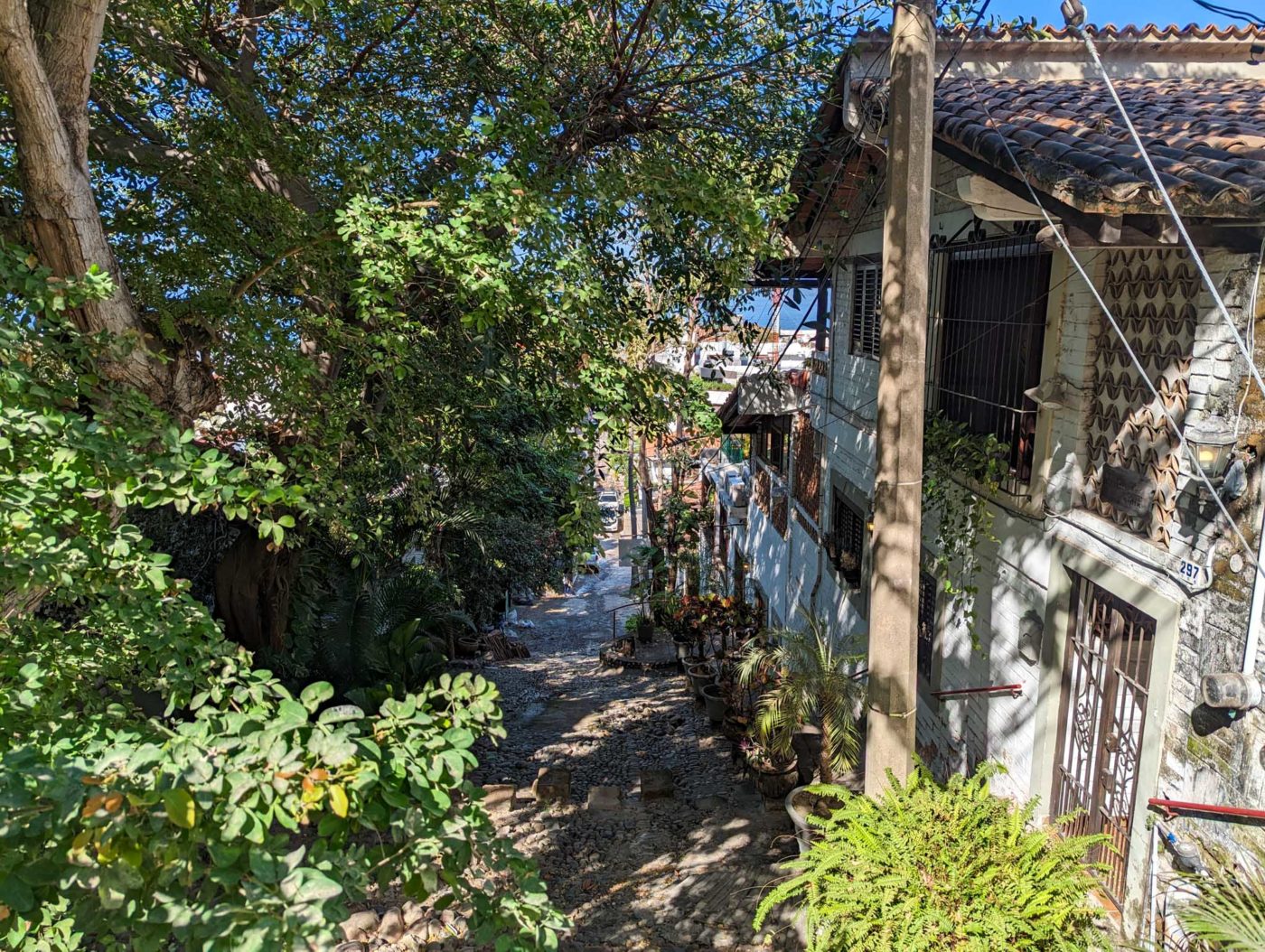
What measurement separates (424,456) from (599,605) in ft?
55.7

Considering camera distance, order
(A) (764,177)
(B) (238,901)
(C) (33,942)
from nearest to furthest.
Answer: (B) (238,901)
(C) (33,942)
(A) (764,177)

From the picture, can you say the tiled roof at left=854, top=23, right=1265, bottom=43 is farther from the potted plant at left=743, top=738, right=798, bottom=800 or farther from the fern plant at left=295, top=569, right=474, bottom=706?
the fern plant at left=295, top=569, right=474, bottom=706

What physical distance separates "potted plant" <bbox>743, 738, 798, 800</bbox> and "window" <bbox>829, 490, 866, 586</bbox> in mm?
2298

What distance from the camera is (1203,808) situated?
347 cm

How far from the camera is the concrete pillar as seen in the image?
3811 millimetres

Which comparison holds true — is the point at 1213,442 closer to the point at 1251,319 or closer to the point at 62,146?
the point at 1251,319

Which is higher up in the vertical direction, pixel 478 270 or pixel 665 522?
pixel 478 270

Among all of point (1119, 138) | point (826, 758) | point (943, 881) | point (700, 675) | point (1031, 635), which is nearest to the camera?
point (943, 881)

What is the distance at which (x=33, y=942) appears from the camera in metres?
2.68

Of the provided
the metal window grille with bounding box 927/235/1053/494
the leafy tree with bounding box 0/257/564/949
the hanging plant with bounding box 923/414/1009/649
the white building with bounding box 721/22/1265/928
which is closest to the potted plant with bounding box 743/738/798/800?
the white building with bounding box 721/22/1265/928

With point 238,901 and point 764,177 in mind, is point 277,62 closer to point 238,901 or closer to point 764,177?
point 764,177

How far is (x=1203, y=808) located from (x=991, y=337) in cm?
369

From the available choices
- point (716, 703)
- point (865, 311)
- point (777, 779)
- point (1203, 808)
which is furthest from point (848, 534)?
point (1203, 808)

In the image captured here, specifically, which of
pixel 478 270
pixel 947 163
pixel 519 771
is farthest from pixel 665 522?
pixel 478 270
